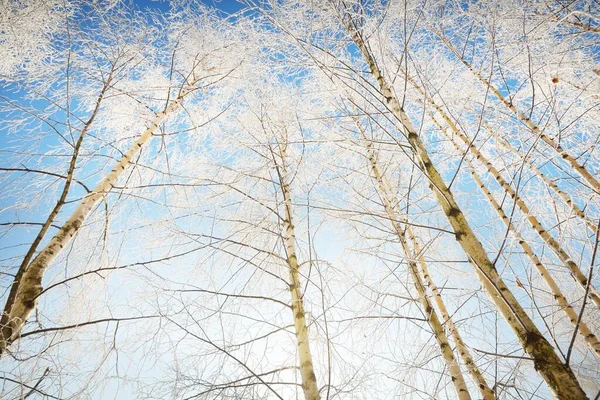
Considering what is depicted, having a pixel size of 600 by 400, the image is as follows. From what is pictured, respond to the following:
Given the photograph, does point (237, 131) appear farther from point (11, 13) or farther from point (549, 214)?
point (11, 13)

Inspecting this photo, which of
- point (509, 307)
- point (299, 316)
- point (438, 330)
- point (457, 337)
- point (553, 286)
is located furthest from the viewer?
point (553, 286)

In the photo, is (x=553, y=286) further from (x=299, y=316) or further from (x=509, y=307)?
(x=509, y=307)

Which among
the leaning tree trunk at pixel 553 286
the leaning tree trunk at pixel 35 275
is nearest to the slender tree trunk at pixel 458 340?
the leaning tree trunk at pixel 553 286

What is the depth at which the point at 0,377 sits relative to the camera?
1.61 metres

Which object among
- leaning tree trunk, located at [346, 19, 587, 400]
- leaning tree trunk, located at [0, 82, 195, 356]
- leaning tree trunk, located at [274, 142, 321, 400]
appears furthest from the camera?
leaning tree trunk, located at [274, 142, 321, 400]

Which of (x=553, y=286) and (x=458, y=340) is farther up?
(x=553, y=286)

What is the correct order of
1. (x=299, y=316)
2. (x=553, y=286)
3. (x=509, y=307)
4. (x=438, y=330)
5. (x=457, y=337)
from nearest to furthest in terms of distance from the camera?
(x=509, y=307), (x=438, y=330), (x=299, y=316), (x=457, y=337), (x=553, y=286)

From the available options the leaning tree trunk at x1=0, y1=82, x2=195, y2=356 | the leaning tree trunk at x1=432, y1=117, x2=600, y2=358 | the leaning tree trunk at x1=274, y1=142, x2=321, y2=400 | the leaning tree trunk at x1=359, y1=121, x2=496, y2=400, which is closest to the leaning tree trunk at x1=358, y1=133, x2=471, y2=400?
the leaning tree trunk at x1=359, y1=121, x2=496, y2=400

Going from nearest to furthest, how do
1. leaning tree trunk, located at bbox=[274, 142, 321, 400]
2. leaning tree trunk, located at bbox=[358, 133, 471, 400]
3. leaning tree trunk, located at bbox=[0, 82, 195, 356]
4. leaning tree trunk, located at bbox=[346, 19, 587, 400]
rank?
leaning tree trunk, located at bbox=[346, 19, 587, 400] → leaning tree trunk, located at bbox=[0, 82, 195, 356] → leaning tree trunk, located at bbox=[274, 142, 321, 400] → leaning tree trunk, located at bbox=[358, 133, 471, 400]

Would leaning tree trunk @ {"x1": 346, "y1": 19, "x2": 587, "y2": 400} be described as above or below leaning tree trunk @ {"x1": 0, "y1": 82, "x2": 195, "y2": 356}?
below

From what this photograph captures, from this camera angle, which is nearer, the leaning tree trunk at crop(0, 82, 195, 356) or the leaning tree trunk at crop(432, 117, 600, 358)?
the leaning tree trunk at crop(0, 82, 195, 356)

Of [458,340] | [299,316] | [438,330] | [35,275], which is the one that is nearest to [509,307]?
[438,330]

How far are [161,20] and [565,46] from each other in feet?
16.9

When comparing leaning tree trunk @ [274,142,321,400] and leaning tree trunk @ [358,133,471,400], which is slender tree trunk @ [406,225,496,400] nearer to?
leaning tree trunk @ [358,133,471,400]
